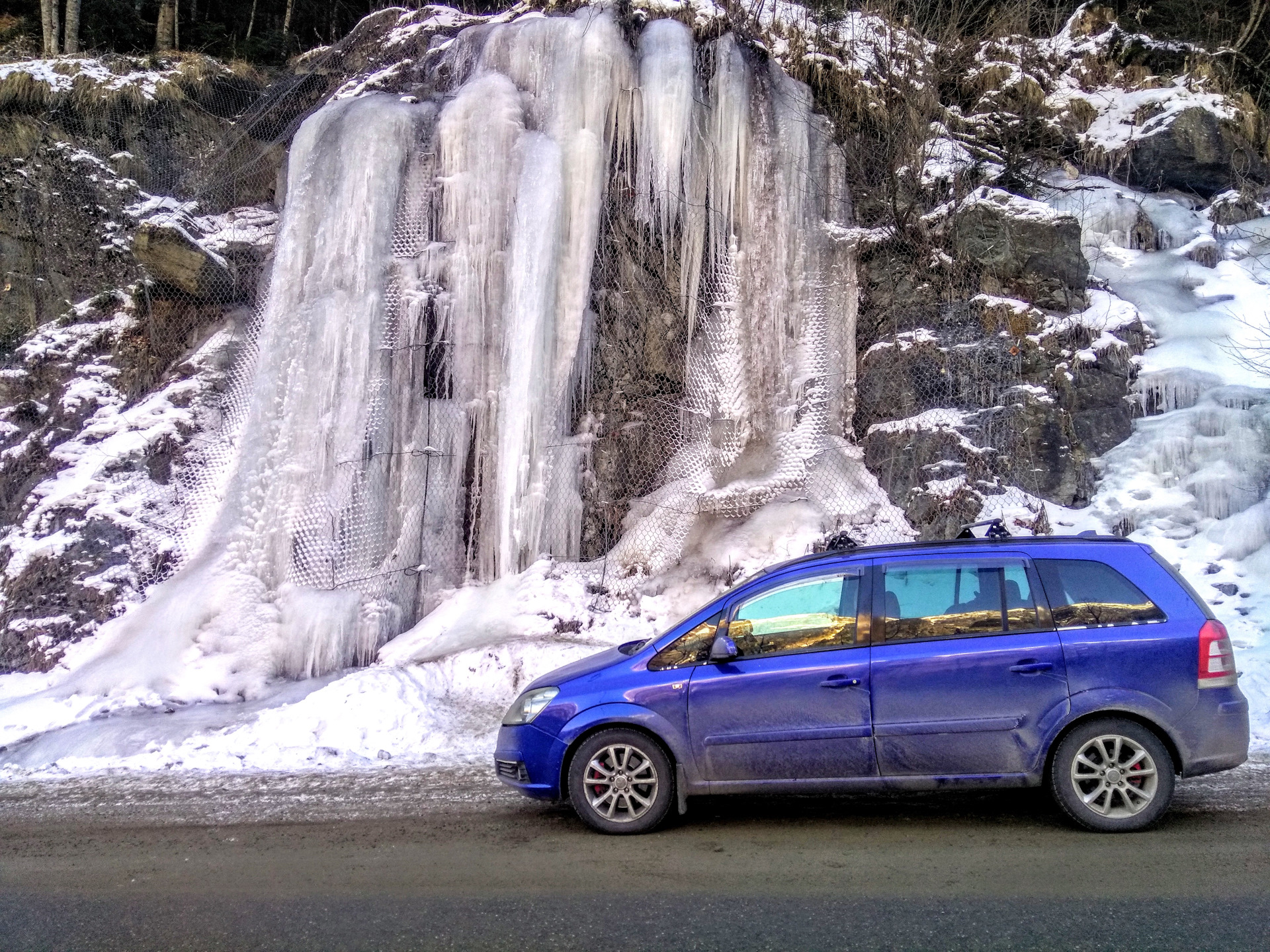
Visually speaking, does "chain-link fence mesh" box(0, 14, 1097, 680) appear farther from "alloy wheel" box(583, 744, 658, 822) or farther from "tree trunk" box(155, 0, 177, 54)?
"tree trunk" box(155, 0, 177, 54)

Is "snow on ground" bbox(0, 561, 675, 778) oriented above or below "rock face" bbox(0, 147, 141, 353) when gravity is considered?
below

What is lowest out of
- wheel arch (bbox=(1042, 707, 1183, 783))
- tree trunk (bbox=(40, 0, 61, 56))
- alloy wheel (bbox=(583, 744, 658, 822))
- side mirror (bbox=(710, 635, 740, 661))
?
alloy wheel (bbox=(583, 744, 658, 822))

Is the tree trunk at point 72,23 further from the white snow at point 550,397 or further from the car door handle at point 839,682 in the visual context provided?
the car door handle at point 839,682

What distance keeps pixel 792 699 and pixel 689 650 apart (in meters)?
0.63

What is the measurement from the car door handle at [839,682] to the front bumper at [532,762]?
4.83 feet

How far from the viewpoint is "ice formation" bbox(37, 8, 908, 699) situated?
10773 millimetres

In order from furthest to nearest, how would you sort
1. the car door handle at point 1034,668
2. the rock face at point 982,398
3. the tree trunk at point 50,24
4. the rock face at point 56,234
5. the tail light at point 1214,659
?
1. the tree trunk at point 50,24
2. the rock face at point 56,234
3. the rock face at point 982,398
4. the car door handle at point 1034,668
5. the tail light at point 1214,659

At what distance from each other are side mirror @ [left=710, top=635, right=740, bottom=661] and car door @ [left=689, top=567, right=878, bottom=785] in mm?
53

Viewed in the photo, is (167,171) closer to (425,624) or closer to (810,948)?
(425,624)

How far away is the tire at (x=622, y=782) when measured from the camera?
532cm

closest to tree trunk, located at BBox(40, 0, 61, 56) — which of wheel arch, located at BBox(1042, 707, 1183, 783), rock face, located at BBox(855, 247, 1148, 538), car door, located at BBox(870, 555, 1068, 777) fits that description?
rock face, located at BBox(855, 247, 1148, 538)

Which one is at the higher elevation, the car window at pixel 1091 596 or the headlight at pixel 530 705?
the car window at pixel 1091 596

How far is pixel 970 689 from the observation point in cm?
513

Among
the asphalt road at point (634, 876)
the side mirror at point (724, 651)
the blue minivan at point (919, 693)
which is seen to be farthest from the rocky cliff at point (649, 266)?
the side mirror at point (724, 651)
